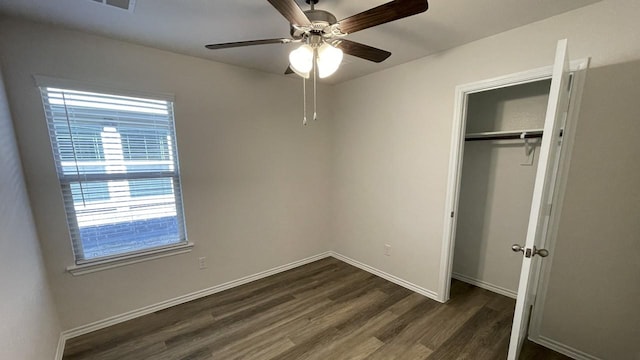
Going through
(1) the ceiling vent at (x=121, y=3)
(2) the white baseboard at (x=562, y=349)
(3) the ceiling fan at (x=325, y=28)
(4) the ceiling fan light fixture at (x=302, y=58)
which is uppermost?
(1) the ceiling vent at (x=121, y=3)

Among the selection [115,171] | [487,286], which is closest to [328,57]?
[115,171]

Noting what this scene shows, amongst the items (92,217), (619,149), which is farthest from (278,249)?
(619,149)

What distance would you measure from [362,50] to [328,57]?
0.30m

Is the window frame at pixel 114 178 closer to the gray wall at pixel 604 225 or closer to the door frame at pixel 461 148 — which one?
the door frame at pixel 461 148

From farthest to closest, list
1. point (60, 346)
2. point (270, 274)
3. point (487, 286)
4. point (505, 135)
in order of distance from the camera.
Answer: point (270, 274) → point (487, 286) → point (505, 135) → point (60, 346)

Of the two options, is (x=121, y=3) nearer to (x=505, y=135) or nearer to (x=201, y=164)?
(x=201, y=164)

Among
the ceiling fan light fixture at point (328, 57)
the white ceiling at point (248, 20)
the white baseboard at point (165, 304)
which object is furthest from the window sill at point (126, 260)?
the ceiling fan light fixture at point (328, 57)

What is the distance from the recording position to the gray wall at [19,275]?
118 centimetres

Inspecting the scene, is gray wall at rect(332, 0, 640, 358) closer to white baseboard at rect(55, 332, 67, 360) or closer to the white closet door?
the white closet door

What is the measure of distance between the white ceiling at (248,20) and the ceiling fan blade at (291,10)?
0.40m

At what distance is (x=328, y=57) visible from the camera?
1.43 m

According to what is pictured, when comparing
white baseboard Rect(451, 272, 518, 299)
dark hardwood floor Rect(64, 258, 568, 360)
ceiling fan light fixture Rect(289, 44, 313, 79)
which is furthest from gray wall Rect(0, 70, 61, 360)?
white baseboard Rect(451, 272, 518, 299)

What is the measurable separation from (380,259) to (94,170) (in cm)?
299

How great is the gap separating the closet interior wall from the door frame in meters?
0.64
